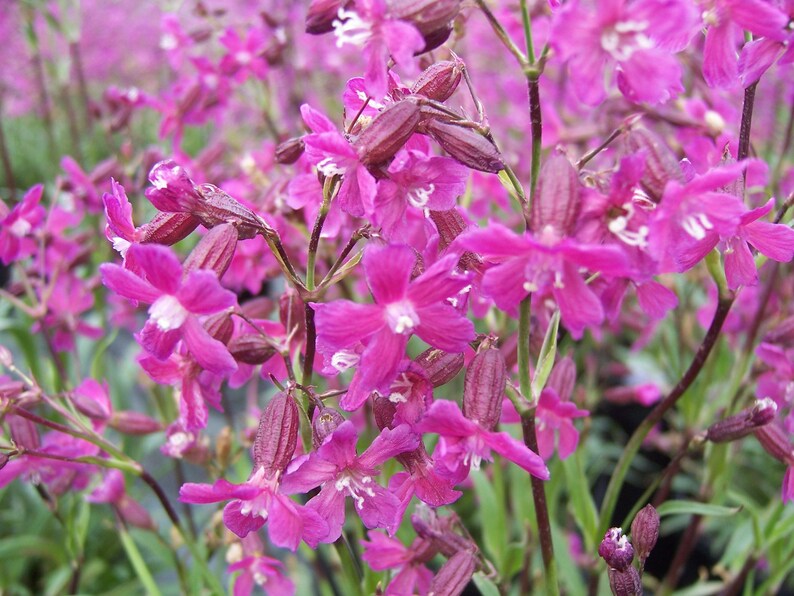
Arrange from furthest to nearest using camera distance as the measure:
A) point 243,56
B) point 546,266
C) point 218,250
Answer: point 243,56 → point 218,250 → point 546,266

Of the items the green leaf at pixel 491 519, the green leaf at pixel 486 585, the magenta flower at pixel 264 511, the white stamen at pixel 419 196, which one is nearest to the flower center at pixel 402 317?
the white stamen at pixel 419 196

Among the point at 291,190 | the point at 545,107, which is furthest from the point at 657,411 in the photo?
the point at 545,107

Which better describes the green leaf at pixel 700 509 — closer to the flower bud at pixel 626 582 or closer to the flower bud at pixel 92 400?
the flower bud at pixel 626 582

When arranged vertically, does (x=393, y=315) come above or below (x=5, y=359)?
above

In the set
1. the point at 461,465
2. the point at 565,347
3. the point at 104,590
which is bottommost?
the point at 104,590

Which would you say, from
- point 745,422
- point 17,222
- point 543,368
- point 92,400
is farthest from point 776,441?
point 17,222

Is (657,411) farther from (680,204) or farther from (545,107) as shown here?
(545,107)

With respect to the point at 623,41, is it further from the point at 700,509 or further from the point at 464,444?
the point at 700,509
